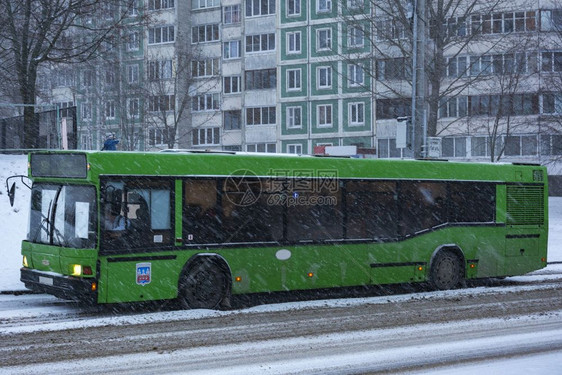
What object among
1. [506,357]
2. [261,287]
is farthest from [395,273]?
[506,357]

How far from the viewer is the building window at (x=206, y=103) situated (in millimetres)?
69750

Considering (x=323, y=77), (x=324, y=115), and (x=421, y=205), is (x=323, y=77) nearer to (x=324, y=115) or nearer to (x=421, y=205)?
(x=324, y=115)

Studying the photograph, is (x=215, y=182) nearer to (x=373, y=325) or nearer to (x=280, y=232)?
(x=280, y=232)

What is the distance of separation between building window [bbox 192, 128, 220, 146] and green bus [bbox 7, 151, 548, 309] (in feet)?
170

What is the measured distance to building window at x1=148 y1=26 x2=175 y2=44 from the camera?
230 ft

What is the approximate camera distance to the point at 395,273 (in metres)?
17.5

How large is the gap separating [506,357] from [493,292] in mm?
7517

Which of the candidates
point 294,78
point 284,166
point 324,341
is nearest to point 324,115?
point 294,78

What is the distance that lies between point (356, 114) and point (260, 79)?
29.1ft

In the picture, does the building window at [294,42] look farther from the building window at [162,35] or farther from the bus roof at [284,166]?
the bus roof at [284,166]

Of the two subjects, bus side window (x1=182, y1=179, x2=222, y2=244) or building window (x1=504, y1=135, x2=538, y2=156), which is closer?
bus side window (x1=182, y1=179, x2=222, y2=244)

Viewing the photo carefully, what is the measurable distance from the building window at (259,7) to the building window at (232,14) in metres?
1.23

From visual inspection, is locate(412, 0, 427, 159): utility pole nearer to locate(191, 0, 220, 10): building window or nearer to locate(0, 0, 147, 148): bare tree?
locate(0, 0, 147, 148): bare tree

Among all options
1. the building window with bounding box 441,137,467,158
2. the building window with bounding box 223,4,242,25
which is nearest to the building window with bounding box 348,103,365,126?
the building window with bounding box 441,137,467,158
